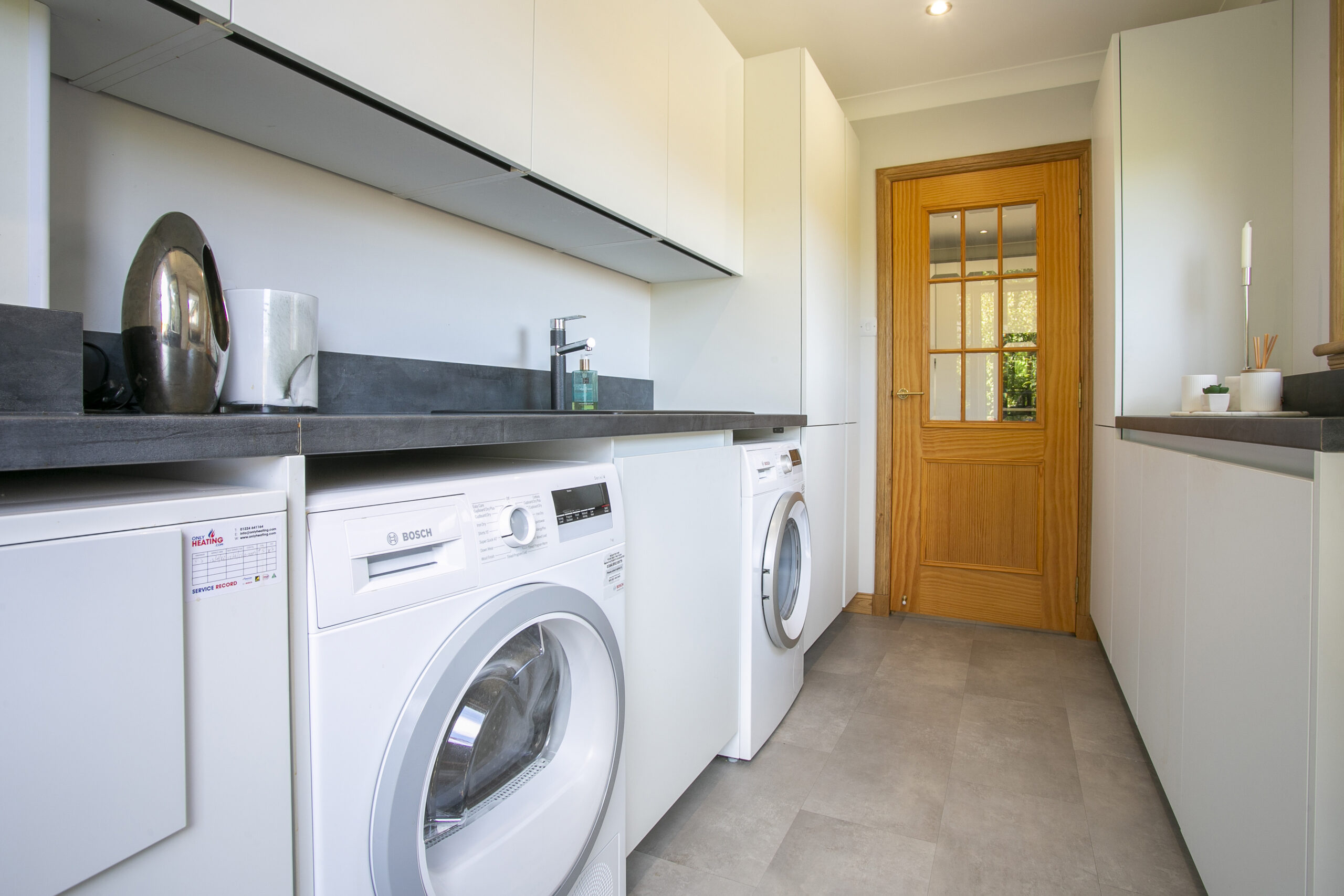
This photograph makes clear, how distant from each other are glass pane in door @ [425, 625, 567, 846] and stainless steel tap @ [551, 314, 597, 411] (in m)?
1.08

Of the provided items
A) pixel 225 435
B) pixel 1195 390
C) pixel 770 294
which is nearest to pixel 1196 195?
pixel 1195 390

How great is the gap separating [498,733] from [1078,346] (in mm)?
3246

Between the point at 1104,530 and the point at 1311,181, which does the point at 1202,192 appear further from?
the point at 1104,530

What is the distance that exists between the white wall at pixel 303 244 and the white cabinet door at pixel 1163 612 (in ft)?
5.75

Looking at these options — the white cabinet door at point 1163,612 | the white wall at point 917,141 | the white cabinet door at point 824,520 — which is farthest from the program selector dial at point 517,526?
the white wall at point 917,141

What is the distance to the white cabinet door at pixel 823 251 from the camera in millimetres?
2695

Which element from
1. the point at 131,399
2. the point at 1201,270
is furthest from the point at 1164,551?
the point at 131,399

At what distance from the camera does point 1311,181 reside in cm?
220

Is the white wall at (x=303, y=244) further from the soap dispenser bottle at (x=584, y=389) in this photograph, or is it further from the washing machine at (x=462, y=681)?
the washing machine at (x=462, y=681)

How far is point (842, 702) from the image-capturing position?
241 centimetres

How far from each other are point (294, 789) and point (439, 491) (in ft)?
1.14

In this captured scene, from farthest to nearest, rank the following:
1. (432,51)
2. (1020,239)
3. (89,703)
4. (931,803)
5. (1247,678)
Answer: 1. (1020,239)
2. (931,803)
3. (432,51)
4. (1247,678)
5. (89,703)

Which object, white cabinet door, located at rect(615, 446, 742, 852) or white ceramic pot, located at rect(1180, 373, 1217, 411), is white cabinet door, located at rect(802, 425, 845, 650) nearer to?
white cabinet door, located at rect(615, 446, 742, 852)

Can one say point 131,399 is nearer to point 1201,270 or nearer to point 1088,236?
point 1201,270
